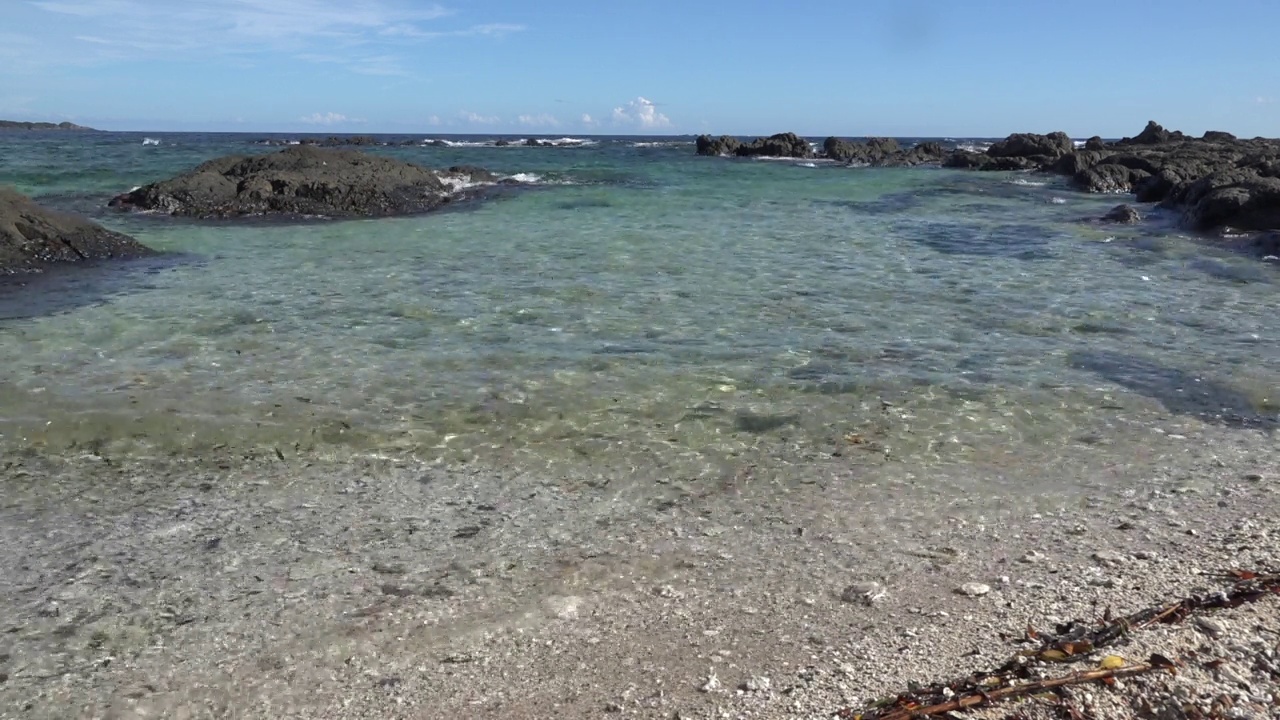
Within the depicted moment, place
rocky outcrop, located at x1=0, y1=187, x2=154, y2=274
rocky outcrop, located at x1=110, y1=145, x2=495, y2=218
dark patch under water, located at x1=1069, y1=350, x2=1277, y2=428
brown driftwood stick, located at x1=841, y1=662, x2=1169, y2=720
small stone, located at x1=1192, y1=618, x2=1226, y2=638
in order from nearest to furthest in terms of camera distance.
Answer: brown driftwood stick, located at x1=841, y1=662, x2=1169, y2=720 → small stone, located at x1=1192, y1=618, x2=1226, y2=638 → dark patch under water, located at x1=1069, y1=350, x2=1277, y2=428 → rocky outcrop, located at x1=0, y1=187, x2=154, y2=274 → rocky outcrop, located at x1=110, y1=145, x2=495, y2=218

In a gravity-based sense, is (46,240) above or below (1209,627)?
above

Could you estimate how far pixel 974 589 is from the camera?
443 centimetres

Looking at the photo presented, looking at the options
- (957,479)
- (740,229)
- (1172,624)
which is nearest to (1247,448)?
(957,479)

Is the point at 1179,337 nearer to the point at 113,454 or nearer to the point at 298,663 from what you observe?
the point at 298,663

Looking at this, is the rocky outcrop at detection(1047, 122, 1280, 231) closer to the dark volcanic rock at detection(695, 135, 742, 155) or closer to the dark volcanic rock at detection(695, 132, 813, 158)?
the dark volcanic rock at detection(695, 132, 813, 158)

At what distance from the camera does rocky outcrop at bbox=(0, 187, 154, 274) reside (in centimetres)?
1304

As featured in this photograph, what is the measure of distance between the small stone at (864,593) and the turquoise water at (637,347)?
5.96 ft

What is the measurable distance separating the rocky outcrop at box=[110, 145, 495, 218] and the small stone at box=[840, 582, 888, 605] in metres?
17.8

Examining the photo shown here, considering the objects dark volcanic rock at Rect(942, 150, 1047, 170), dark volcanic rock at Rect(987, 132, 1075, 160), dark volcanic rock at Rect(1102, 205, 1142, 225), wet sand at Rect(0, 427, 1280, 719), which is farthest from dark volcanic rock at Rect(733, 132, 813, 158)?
wet sand at Rect(0, 427, 1280, 719)

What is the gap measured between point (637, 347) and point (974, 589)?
5149mm

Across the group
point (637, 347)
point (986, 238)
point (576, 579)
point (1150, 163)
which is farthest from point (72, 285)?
point (1150, 163)

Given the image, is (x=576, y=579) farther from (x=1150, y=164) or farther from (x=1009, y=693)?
(x=1150, y=164)

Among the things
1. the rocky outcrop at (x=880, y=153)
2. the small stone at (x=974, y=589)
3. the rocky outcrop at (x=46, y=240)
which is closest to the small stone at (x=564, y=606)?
the small stone at (x=974, y=589)

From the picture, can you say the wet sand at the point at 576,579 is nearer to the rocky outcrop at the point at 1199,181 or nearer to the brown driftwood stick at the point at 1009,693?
the brown driftwood stick at the point at 1009,693
